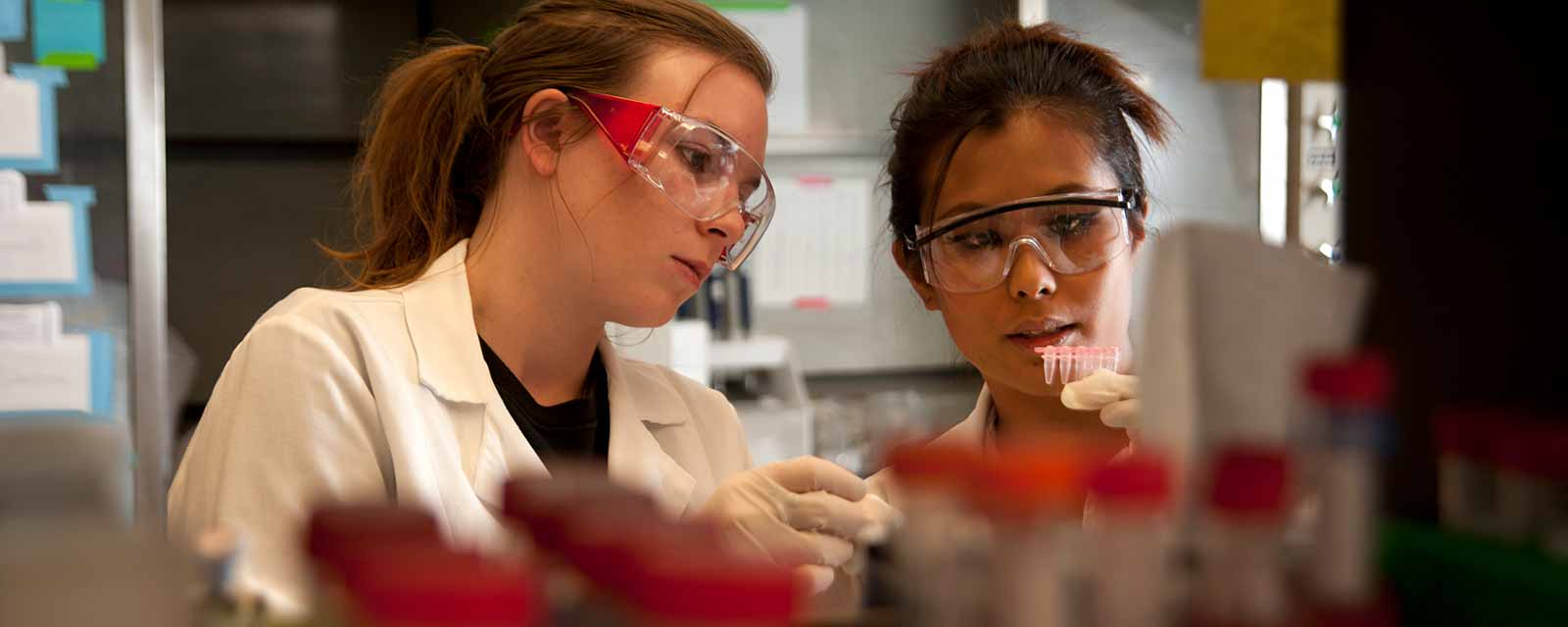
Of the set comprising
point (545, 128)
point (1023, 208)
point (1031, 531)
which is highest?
point (545, 128)

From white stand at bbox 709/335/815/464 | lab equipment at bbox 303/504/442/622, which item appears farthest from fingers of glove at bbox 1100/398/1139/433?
white stand at bbox 709/335/815/464

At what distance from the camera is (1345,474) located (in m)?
0.54

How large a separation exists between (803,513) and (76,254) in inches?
89.8

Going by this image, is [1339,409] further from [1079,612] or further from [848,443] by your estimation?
[848,443]

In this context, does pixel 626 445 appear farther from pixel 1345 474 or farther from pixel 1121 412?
pixel 1345 474

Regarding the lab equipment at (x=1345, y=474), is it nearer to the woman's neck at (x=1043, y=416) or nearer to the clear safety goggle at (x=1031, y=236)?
the clear safety goggle at (x=1031, y=236)

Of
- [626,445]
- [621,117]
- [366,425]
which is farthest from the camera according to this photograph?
[626,445]

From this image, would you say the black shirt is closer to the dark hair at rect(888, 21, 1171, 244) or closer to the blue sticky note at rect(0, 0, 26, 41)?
the dark hair at rect(888, 21, 1171, 244)

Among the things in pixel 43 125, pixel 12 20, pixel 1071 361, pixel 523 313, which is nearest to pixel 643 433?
pixel 523 313

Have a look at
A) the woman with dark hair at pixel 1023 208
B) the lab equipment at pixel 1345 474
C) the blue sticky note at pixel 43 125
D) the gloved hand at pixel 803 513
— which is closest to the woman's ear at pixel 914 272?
the woman with dark hair at pixel 1023 208

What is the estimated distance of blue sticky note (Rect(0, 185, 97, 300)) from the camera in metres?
3.02

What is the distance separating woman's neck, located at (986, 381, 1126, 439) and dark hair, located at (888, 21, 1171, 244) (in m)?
0.27

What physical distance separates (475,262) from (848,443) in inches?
84.9

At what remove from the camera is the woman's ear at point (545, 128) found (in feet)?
5.88
